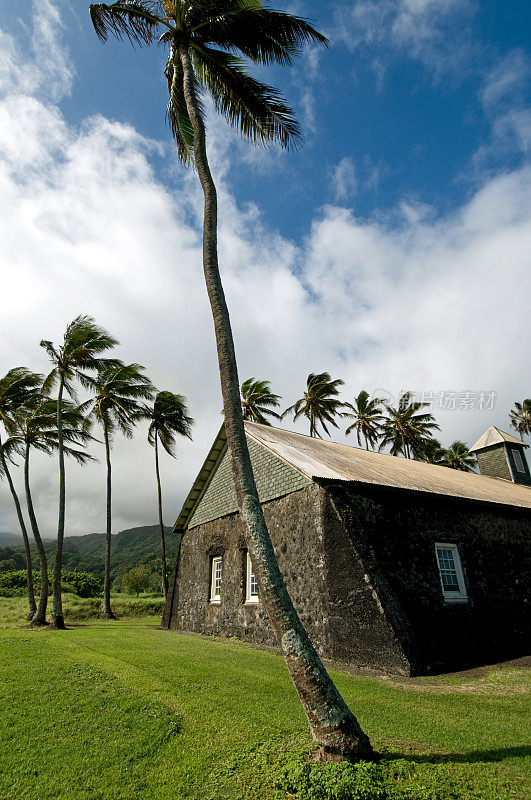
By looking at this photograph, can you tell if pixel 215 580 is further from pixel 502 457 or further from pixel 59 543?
pixel 502 457

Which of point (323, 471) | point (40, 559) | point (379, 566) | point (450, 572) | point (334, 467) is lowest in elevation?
point (450, 572)

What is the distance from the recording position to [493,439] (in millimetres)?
26453

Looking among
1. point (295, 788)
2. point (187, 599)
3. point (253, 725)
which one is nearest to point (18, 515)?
point (187, 599)

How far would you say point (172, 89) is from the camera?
9.92m

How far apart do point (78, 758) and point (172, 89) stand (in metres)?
12.1

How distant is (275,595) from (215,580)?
11.9m

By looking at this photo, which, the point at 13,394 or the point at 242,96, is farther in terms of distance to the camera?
the point at 13,394

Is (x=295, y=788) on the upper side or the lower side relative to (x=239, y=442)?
lower

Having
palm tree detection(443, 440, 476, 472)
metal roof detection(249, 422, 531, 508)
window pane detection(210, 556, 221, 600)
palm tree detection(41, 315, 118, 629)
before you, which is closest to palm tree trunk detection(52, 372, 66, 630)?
palm tree detection(41, 315, 118, 629)

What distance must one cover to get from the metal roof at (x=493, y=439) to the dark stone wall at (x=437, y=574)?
1405 cm

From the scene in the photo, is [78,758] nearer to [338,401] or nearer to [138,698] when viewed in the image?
[138,698]

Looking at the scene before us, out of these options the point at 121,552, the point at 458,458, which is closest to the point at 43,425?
the point at 458,458

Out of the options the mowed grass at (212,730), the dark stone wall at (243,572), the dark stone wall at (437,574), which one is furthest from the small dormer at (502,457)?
the mowed grass at (212,730)

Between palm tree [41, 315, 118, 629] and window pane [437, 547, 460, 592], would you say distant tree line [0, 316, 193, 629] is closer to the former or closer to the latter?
palm tree [41, 315, 118, 629]
